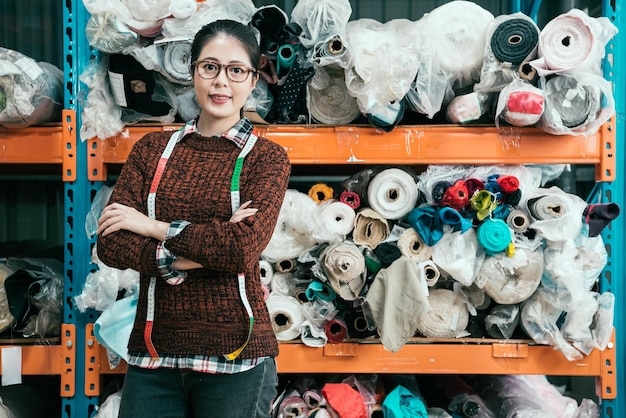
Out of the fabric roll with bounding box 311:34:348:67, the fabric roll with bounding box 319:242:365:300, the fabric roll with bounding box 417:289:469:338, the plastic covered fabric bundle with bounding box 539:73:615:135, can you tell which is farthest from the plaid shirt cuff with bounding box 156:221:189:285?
the plastic covered fabric bundle with bounding box 539:73:615:135

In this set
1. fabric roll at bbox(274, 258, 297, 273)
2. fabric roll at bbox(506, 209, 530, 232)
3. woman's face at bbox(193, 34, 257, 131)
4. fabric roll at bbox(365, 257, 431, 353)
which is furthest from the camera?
fabric roll at bbox(274, 258, 297, 273)

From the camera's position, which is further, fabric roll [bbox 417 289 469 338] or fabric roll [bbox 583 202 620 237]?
fabric roll [bbox 417 289 469 338]

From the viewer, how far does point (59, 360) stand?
78.4 inches

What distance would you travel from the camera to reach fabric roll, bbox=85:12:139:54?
74.4 inches

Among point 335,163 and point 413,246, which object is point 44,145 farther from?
point 413,246

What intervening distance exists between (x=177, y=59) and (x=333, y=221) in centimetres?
70

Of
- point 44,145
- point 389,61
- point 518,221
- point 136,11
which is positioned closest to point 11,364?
point 44,145

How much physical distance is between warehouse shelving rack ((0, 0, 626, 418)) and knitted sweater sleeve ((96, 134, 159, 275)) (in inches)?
23.7

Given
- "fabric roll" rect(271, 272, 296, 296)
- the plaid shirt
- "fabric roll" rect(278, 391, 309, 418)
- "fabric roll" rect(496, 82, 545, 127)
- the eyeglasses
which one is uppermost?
the eyeglasses

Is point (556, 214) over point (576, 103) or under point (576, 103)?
under

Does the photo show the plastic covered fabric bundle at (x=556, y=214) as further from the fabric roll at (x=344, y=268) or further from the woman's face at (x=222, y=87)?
the woman's face at (x=222, y=87)

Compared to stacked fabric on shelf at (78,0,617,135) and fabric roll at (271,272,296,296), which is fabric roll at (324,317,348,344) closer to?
fabric roll at (271,272,296,296)

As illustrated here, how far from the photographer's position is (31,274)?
210cm

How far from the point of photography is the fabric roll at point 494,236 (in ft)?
6.24
